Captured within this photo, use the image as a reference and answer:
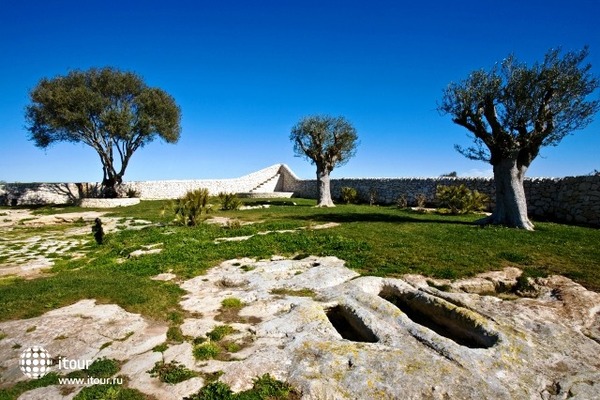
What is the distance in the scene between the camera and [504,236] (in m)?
11.8

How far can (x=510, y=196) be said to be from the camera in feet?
46.2

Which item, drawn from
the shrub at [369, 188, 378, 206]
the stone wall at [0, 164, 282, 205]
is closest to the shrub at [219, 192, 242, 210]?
the stone wall at [0, 164, 282, 205]

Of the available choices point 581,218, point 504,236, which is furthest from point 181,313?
point 581,218

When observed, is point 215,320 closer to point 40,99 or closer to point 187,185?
point 40,99

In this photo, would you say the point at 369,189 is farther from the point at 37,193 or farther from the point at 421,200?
the point at 37,193

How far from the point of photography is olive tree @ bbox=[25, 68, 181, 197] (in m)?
27.0

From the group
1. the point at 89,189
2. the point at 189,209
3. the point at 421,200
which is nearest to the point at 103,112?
the point at 89,189

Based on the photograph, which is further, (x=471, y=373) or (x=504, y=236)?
(x=504, y=236)

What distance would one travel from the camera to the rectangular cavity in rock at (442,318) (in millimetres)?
4914

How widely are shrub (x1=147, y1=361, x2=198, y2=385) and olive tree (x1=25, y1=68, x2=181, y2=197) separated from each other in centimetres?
2846

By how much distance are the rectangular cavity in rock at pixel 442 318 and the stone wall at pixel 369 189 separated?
14617mm

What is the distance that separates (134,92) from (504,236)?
30043 millimetres

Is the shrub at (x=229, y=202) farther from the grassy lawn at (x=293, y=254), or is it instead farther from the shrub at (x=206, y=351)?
the shrub at (x=206, y=351)

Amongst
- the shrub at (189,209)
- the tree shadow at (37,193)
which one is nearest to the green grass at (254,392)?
the shrub at (189,209)
